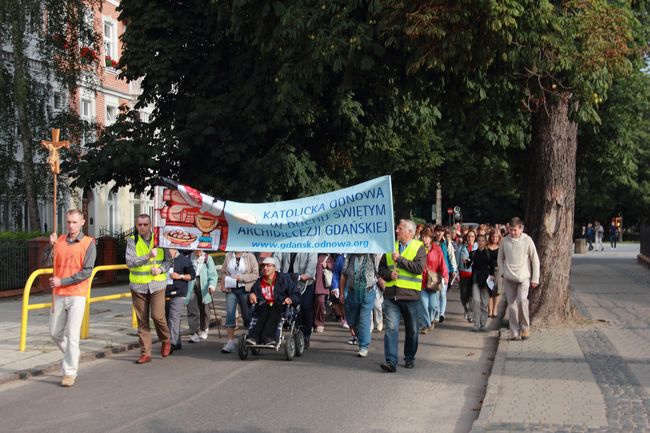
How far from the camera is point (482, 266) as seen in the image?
591 inches

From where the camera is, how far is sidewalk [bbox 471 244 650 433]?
7.30 meters

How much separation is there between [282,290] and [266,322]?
47 cm

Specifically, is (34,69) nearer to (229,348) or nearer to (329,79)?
(329,79)

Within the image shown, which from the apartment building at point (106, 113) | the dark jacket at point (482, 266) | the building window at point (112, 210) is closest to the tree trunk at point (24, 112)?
the apartment building at point (106, 113)

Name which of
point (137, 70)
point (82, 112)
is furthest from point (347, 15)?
point (82, 112)

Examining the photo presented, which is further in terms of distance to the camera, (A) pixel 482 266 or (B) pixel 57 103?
(B) pixel 57 103

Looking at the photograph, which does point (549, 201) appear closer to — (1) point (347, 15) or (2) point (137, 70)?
(1) point (347, 15)


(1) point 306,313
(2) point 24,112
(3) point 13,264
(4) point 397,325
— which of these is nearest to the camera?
(4) point 397,325

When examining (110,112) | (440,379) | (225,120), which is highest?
(110,112)

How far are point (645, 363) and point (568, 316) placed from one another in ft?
12.5

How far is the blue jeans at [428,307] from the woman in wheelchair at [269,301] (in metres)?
3.46

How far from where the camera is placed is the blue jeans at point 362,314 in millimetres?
11422

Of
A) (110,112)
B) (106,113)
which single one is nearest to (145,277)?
(106,113)

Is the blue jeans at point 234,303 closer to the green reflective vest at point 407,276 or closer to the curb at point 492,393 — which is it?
the green reflective vest at point 407,276
